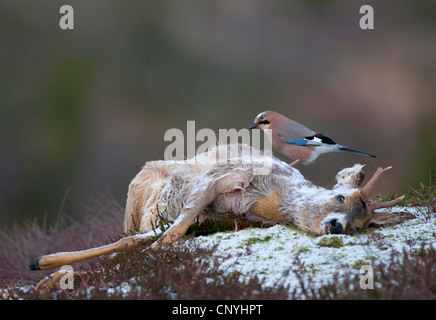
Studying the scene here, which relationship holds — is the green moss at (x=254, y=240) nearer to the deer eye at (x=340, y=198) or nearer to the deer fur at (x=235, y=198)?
the deer fur at (x=235, y=198)

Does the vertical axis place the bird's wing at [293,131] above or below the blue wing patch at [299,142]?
above

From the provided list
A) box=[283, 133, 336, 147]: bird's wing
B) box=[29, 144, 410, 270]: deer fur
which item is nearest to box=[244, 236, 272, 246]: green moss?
box=[29, 144, 410, 270]: deer fur

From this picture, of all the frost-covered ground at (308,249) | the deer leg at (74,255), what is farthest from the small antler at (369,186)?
the deer leg at (74,255)

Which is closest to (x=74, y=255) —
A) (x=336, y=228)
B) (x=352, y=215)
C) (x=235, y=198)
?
(x=235, y=198)

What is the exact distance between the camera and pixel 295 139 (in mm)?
7969

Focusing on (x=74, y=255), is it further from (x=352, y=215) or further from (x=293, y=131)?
(x=293, y=131)

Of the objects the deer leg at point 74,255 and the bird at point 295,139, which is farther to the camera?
the bird at point 295,139

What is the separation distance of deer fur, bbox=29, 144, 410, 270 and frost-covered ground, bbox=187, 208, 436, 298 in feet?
0.70

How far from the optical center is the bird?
7.87m

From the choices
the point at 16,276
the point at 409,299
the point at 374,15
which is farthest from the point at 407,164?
the point at 409,299

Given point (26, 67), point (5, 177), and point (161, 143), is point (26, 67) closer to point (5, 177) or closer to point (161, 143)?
point (5, 177)

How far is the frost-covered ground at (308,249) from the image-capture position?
4.88 m

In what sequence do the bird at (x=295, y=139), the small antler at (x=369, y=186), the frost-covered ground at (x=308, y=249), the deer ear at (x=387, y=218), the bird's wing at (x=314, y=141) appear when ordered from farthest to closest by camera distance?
the bird at (x=295, y=139) → the bird's wing at (x=314, y=141) → the deer ear at (x=387, y=218) → the small antler at (x=369, y=186) → the frost-covered ground at (x=308, y=249)

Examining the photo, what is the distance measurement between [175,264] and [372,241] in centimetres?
174
